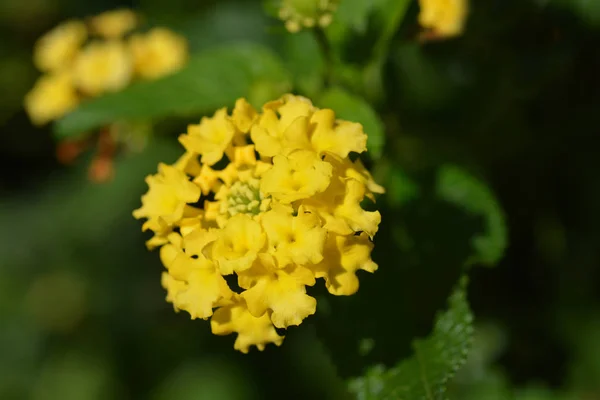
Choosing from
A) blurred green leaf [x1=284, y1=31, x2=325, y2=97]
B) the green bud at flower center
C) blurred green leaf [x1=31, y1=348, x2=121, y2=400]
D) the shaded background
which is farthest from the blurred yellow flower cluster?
blurred green leaf [x1=31, y1=348, x2=121, y2=400]

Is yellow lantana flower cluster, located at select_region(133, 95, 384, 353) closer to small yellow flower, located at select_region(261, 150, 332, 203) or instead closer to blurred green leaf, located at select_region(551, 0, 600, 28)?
small yellow flower, located at select_region(261, 150, 332, 203)

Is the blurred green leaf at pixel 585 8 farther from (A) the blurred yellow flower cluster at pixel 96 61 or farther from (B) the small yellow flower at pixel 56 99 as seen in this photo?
(B) the small yellow flower at pixel 56 99

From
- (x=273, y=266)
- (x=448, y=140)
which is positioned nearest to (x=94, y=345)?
(x=448, y=140)

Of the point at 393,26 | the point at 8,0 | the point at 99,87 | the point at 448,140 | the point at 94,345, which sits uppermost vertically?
the point at 393,26

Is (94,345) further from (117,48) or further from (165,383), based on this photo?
(117,48)

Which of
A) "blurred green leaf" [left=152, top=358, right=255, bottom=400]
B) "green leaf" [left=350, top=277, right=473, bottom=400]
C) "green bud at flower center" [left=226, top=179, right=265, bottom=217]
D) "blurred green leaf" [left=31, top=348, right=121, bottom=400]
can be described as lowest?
"blurred green leaf" [left=31, top=348, right=121, bottom=400]

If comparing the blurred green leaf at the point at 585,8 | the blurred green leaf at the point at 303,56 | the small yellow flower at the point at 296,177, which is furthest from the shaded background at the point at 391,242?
the small yellow flower at the point at 296,177

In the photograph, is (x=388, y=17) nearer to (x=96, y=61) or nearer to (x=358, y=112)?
(x=358, y=112)
